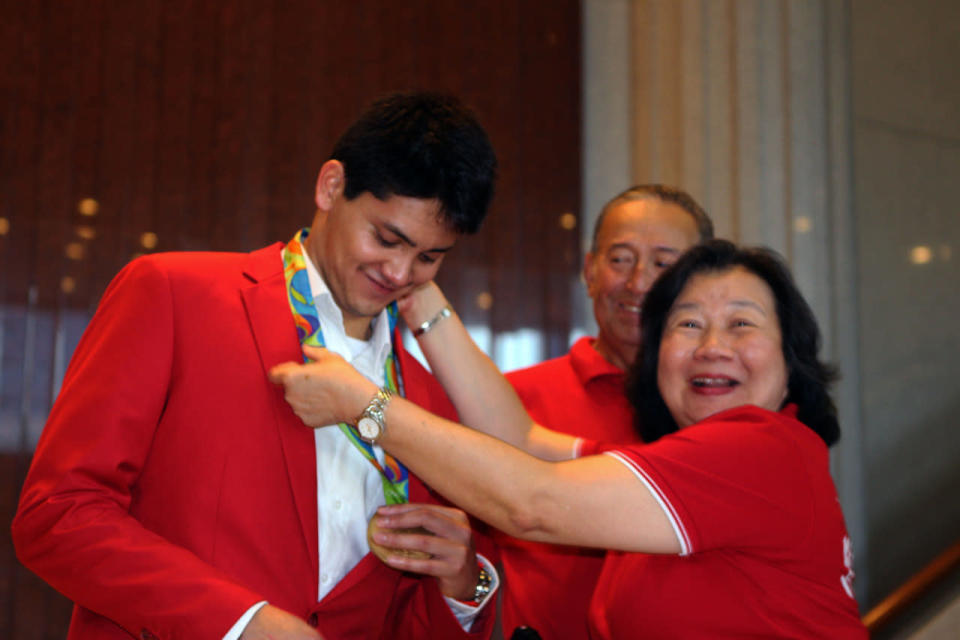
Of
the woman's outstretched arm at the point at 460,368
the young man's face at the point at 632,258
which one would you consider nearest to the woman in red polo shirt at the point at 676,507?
the woman's outstretched arm at the point at 460,368

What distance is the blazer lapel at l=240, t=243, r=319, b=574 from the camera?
4.95 feet

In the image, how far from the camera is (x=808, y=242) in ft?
10.6

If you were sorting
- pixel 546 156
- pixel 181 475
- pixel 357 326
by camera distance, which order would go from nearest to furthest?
pixel 181 475
pixel 357 326
pixel 546 156

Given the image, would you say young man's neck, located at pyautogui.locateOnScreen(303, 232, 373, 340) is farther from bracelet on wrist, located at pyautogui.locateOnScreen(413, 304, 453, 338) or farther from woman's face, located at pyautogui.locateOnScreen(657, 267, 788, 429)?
woman's face, located at pyautogui.locateOnScreen(657, 267, 788, 429)

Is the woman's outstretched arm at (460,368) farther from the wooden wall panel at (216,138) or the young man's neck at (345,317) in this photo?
the wooden wall panel at (216,138)

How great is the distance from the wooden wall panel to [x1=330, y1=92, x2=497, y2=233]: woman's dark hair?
6.51ft

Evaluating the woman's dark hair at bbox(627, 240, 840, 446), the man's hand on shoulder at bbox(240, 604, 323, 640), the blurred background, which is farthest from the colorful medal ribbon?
the blurred background

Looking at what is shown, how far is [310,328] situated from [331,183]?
0.29 metres

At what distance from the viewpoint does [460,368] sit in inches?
81.0

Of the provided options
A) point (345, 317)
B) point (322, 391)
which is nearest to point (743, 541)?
point (322, 391)

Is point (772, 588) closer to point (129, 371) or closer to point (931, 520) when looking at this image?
point (129, 371)

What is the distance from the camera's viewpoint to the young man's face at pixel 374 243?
1634 mm

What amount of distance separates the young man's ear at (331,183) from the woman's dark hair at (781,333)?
0.74m

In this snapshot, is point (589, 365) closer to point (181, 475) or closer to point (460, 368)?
point (460, 368)
